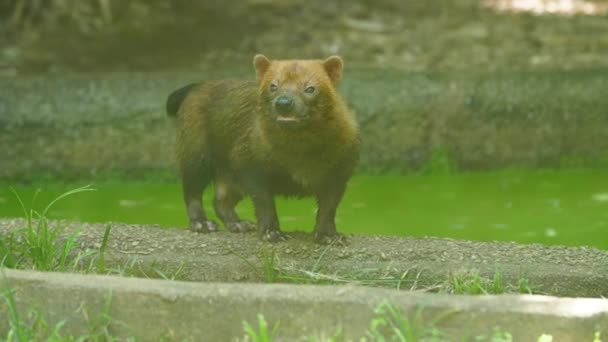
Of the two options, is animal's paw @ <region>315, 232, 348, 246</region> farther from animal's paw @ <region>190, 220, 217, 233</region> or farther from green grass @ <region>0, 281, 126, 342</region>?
green grass @ <region>0, 281, 126, 342</region>

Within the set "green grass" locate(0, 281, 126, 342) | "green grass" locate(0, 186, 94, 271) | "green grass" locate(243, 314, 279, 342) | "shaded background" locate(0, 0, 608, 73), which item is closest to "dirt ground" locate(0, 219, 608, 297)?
"green grass" locate(0, 186, 94, 271)

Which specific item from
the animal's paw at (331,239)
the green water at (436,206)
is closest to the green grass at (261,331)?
the animal's paw at (331,239)

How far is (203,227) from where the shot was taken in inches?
250

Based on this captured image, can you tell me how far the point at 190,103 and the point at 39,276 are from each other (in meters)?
2.18

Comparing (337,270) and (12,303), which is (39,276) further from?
(337,270)

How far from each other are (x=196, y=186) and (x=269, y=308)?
2292 mm

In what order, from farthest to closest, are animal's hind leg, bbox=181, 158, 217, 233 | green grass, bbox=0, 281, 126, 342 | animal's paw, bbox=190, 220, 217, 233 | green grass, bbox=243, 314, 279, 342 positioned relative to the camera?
animal's hind leg, bbox=181, 158, 217, 233
animal's paw, bbox=190, 220, 217, 233
green grass, bbox=0, 281, 126, 342
green grass, bbox=243, 314, 279, 342

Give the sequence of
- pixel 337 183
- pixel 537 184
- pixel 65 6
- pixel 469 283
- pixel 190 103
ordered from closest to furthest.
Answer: pixel 469 283
pixel 337 183
pixel 190 103
pixel 537 184
pixel 65 6

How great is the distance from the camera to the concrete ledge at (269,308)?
4.20 metres

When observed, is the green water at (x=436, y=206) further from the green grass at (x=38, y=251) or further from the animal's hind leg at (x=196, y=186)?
the green grass at (x=38, y=251)

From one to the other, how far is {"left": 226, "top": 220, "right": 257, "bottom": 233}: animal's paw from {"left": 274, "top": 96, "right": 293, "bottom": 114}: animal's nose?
1.22 metres

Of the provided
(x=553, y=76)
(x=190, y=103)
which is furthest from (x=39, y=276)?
(x=553, y=76)

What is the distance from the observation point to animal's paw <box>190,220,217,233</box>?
6.32 m

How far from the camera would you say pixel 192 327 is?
4.34 m
